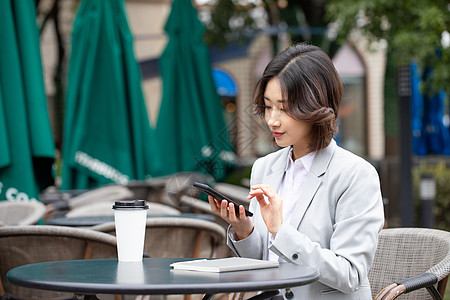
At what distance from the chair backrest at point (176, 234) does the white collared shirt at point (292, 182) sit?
3.39ft

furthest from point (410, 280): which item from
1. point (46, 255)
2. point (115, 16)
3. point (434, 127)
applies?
point (434, 127)

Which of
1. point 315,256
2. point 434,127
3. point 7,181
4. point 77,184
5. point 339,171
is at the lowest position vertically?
point 434,127

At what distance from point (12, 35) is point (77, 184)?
8.09 feet

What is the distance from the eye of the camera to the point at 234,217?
2371mm

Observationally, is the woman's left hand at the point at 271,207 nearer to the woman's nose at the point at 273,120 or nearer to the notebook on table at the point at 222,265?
the notebook on table at the point at 222,265

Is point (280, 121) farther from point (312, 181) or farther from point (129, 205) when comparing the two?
point (129, 205)

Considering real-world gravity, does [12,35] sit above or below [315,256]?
above

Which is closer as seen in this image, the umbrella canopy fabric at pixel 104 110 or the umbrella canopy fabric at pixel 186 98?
the umbrella canopy fabric at pixel 104 110

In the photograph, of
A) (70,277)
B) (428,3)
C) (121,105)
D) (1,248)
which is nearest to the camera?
(70,277)

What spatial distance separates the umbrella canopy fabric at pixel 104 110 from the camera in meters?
6.81

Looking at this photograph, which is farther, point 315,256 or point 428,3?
point 428,3

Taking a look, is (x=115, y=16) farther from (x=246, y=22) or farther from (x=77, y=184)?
(x=246, y=22)

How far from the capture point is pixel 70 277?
198 cm

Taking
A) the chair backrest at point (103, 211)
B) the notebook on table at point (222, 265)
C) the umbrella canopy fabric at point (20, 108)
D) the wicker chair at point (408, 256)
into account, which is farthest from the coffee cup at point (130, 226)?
the umbrella canopy fabric at point (20, 108)
